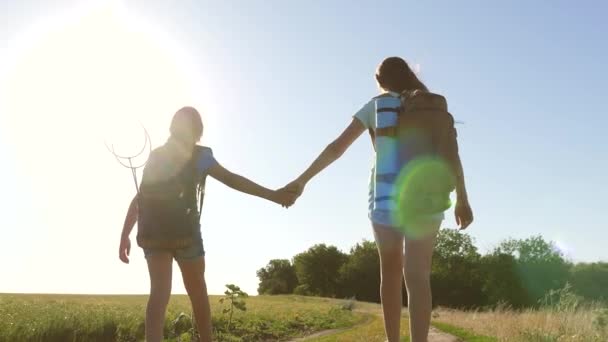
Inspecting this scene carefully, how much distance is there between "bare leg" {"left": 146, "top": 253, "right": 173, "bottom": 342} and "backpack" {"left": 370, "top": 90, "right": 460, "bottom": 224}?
1.86m

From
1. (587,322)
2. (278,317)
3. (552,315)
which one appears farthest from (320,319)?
(587,322)

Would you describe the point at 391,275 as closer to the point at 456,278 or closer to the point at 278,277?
the point at 456,278

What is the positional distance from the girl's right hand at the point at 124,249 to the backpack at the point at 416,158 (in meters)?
2.34

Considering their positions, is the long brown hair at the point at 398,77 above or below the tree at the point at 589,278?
below

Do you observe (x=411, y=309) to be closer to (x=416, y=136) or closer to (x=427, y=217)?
(x=427, y=217)

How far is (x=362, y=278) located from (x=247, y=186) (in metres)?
69.4

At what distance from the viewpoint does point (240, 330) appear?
16.5 meters

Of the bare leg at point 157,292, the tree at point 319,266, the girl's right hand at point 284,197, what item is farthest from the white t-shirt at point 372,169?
the tree at point 319,266

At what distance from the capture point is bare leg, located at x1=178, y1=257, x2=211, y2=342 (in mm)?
5215

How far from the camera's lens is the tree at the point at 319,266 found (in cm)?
8238

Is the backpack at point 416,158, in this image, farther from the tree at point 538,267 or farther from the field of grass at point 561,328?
the tree at point 538,267

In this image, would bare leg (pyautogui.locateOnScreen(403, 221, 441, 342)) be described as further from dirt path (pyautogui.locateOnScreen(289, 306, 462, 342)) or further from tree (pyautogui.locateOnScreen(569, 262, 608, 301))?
tree (pyautogui.locateOnScreen(569, 262, 608, 301))

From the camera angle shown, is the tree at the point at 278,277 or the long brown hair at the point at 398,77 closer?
the long brown hair at the point at 398,77

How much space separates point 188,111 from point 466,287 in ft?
219
